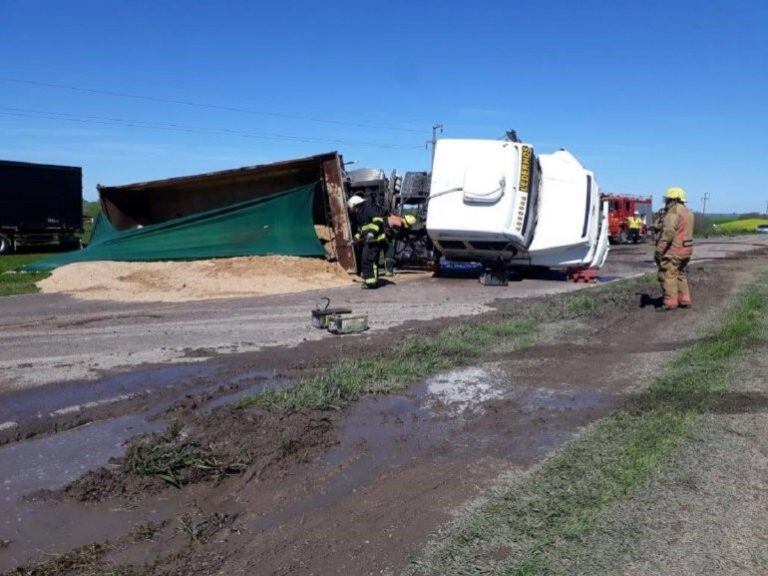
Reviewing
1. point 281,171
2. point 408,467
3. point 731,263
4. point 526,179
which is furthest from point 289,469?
point 731,263

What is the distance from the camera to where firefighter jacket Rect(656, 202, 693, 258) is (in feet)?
36.2

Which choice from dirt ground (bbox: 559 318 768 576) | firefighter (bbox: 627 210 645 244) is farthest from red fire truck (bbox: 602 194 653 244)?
dirt ground (bbox: 559 318 768 576)

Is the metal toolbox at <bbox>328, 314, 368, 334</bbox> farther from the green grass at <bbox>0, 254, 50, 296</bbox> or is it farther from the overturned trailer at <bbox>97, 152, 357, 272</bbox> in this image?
the green grass at <bbox>0, 254, 50, 296</bbox>

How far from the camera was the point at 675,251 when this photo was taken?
36.2 ft

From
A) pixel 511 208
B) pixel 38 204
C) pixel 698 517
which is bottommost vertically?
pixel 698 517

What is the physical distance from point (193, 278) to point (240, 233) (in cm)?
188

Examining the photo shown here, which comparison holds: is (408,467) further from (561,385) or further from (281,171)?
(281,171)

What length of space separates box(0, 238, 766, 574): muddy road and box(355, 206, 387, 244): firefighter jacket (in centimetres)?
442

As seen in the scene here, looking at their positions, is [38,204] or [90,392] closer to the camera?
[90,392]

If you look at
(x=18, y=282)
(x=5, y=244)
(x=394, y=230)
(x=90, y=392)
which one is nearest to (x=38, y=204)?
(x=5, y=244)

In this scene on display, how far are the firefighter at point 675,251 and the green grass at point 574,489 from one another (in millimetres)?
4278

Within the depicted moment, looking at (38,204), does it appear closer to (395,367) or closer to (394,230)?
(394,230)

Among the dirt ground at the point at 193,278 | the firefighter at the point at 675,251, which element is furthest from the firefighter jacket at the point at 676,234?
the dirt ground at the point at 193,278

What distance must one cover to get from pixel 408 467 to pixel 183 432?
67.2 inches
